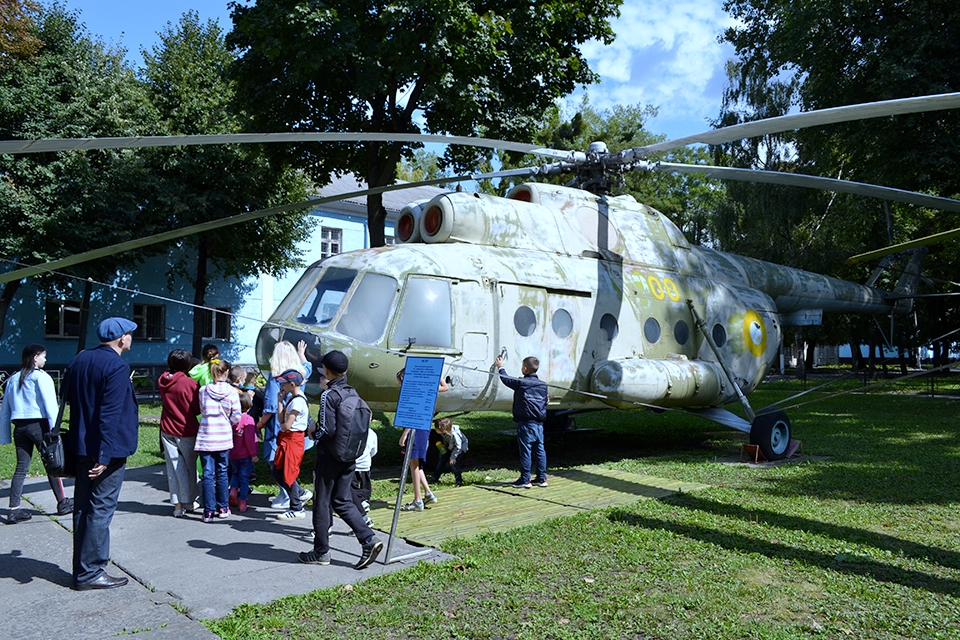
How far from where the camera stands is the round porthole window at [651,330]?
10.8 metres

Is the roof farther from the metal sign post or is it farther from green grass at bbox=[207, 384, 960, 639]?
the metal sign post

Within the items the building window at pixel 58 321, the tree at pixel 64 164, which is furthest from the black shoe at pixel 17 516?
the building window at pixel 58 321

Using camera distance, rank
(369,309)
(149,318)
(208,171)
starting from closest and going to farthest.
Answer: (369,309), (208,171), (149,318)

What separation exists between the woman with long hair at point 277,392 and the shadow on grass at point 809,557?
3589 millimetres

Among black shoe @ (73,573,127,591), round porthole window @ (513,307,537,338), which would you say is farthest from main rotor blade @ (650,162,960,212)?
black shoe @ (73,573,127,591)

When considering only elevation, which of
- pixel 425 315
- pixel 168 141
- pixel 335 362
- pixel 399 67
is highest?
pixel 399 67

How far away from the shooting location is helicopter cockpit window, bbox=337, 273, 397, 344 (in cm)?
842

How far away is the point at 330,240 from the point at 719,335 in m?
23.1

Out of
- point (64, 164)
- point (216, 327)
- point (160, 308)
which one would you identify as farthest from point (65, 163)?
point (216, 327)

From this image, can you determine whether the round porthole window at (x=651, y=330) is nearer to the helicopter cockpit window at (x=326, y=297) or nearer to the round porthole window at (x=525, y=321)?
the round porthole window at (x=525, y=321)

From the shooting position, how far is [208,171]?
73.2 ft

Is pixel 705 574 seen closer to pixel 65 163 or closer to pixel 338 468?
pixel 338 468

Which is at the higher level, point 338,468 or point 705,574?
point 338,468

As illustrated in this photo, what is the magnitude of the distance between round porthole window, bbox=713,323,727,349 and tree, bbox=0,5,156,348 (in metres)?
17.1
